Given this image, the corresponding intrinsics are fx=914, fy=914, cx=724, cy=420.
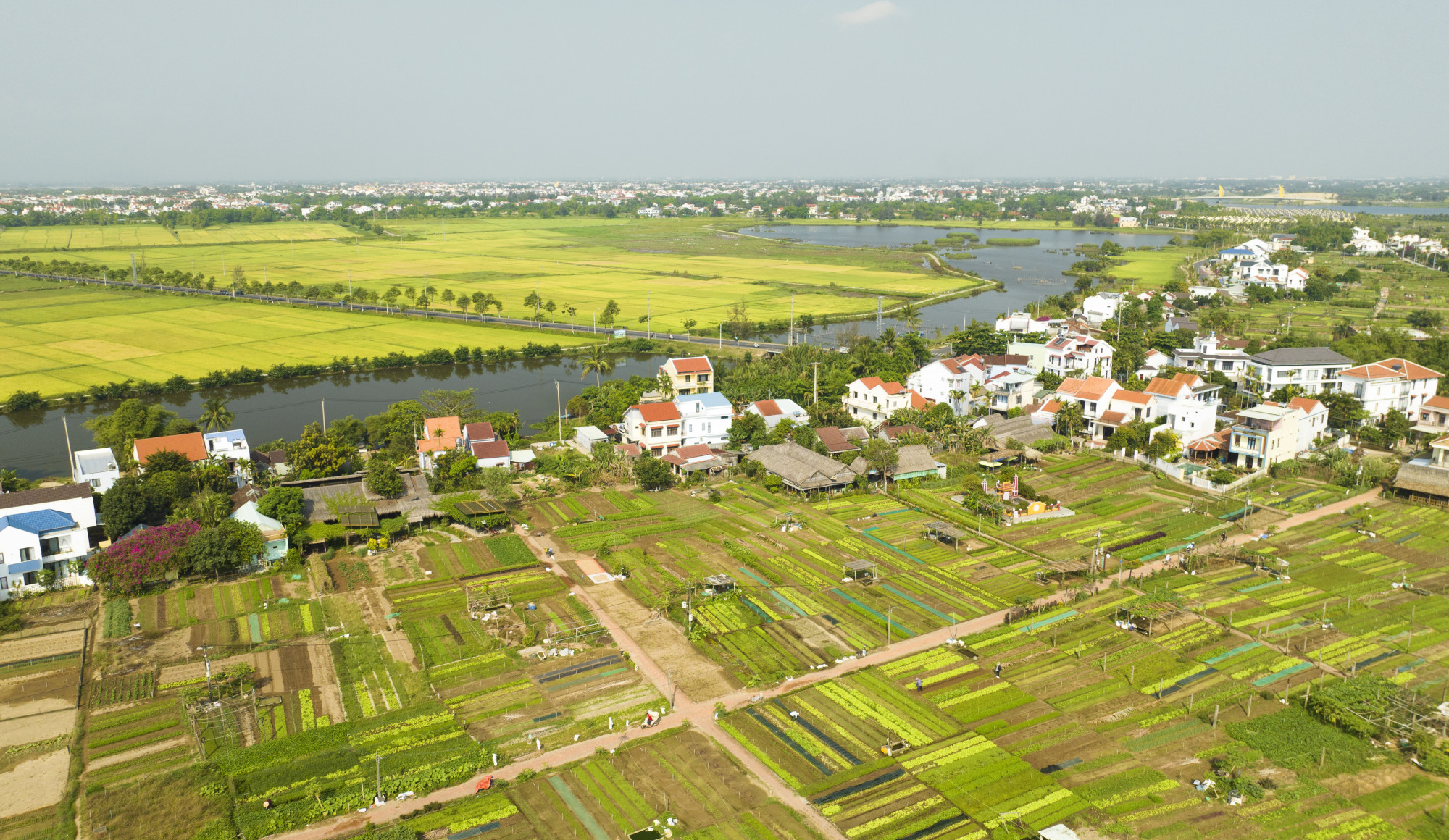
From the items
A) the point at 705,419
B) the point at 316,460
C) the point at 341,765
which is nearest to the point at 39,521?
the point at 316,460

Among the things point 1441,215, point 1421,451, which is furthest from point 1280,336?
point 1441,215

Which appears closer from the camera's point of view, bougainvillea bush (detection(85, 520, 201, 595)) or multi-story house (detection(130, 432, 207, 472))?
bougainvillea bush (detection(85, 520, 201, 595))

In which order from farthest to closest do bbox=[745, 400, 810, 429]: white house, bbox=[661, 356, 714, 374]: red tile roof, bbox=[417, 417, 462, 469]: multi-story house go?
bbox=[661, 356, 714, 374]: red tile roof
bbox=[745, 400, 810, 429]: white house
bbox=[417, 417, 462, 469]: multi-story house

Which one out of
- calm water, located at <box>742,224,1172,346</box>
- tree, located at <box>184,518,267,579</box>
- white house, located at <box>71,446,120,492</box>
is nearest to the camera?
tree, located at <box>184,518,267,579</box>

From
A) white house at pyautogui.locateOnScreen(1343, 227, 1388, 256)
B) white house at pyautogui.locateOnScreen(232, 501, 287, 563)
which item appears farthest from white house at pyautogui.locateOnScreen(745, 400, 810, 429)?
white house at pyautogui.locateOnScreen(1343, 227, 1388, 256)

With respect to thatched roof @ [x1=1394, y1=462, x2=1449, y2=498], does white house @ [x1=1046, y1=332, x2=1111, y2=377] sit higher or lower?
higher

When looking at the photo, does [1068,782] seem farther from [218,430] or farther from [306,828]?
[218,430]

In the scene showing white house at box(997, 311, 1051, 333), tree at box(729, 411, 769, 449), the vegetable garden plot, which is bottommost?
the vegetable garden plot

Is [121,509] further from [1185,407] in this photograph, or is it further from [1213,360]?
[1213,360]

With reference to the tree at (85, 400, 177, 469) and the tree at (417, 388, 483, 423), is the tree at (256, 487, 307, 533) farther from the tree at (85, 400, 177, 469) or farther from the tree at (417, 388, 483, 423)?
the tree at (417, 388, 483, 423)
